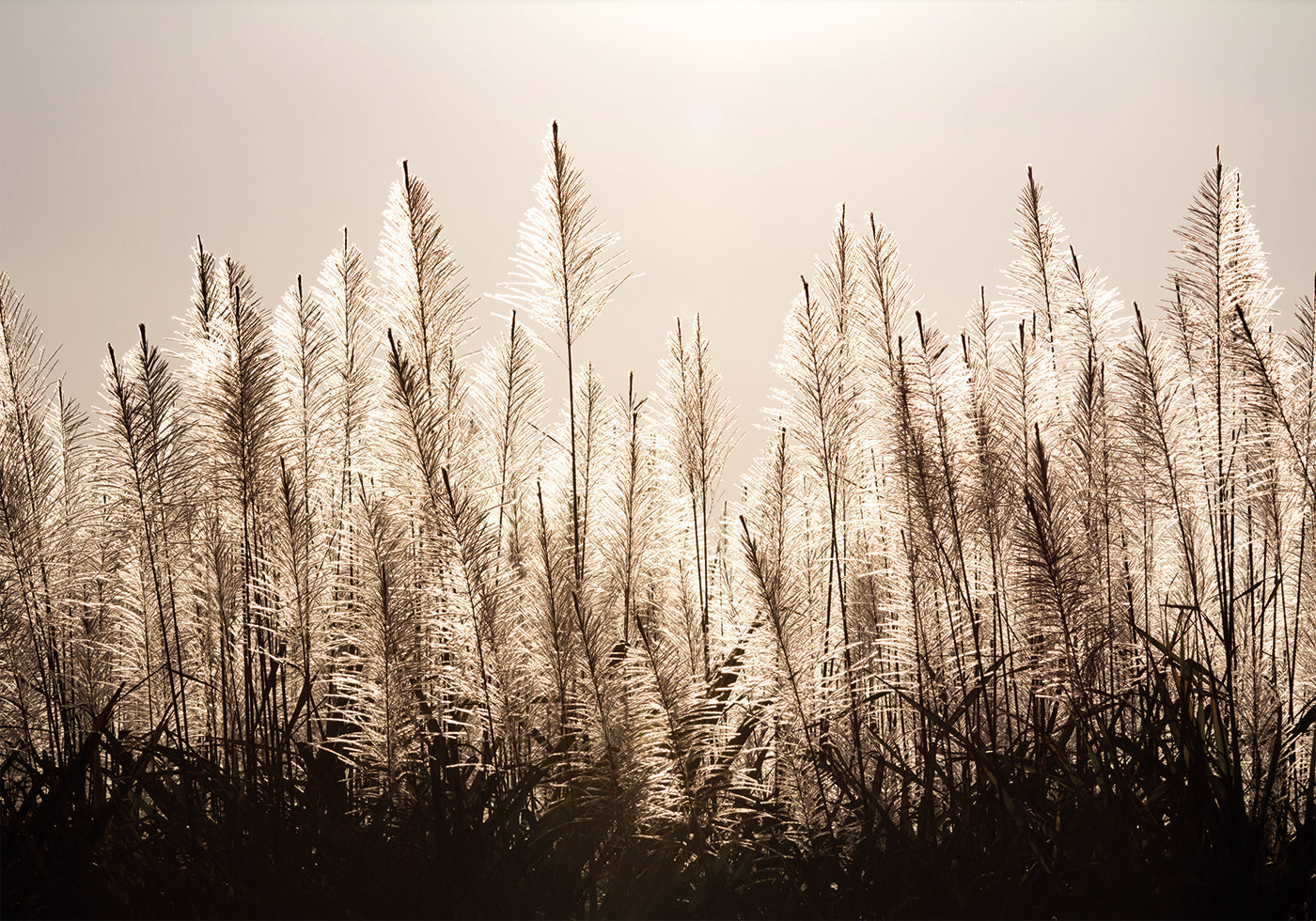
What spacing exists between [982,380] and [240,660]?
2.71 metres

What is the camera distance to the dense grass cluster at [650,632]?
2334 mm

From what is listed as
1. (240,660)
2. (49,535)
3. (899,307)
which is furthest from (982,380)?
(49,535)

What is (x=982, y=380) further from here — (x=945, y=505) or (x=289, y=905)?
(x=289, y=905)

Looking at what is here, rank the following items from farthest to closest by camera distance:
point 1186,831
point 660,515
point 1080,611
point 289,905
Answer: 1. point 660,515
2. point 1080,611
3. point 289,905
4. point 1186,831

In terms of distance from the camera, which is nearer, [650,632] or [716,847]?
[716,847]

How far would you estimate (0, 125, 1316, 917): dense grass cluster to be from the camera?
233 centimetres

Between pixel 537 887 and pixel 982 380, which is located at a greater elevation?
pixel 982 380

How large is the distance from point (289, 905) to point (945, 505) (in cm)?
198

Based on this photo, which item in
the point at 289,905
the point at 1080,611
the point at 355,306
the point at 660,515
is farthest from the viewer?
the point at 355,306

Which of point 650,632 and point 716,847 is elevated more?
point 650,632

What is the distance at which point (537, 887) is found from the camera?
7.70 ft

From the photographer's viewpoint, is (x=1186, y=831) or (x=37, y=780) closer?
(x=1186, y=831)

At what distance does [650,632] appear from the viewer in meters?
3.43

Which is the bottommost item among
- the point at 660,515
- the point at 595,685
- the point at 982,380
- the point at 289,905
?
the point at 289,905
